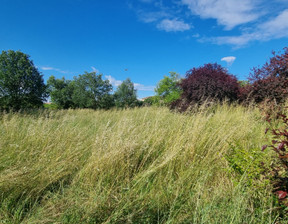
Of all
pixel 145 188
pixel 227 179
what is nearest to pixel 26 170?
pixel 145 188

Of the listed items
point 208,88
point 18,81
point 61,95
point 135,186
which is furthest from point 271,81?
point 61,95

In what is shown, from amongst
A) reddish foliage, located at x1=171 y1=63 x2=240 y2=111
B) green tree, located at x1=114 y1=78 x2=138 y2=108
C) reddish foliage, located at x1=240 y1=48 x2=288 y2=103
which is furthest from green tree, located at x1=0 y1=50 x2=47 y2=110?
green tree, located at x1=114 y1=78 x2=138 y2=108

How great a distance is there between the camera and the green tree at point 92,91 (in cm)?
1833

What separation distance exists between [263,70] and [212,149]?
22.1ft

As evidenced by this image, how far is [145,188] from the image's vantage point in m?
1.82

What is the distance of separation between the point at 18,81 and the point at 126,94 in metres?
13.6

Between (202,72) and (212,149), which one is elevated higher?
(202,72)

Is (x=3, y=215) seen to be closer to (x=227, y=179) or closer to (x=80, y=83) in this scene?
(x=227, y=179)

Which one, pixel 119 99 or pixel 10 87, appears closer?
pixel 10 87

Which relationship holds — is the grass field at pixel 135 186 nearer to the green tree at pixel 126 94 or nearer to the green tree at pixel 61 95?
Result: the green tree at pixel 126 94

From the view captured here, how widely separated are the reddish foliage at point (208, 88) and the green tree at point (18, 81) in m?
8.22

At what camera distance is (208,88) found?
6766 millimetres

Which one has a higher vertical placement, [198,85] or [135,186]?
[198,85]

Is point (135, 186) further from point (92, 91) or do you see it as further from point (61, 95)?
point (61, 95)
